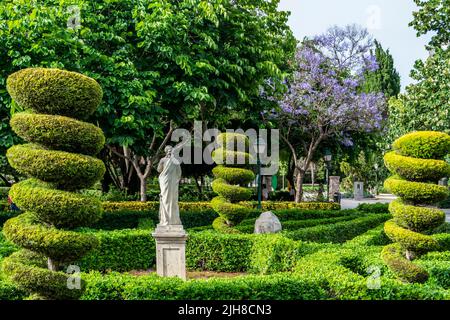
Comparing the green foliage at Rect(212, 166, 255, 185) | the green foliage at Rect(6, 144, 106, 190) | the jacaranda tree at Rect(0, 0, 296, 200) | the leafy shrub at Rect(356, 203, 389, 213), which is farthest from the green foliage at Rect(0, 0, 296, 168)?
the leafy shrub at Rect(356, 203, 389, 213)

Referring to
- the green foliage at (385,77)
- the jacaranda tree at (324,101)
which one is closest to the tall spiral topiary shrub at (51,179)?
the jacaranda tree at (324,101)

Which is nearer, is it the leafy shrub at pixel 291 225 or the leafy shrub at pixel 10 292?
the leafy shrub at pixel 10 292

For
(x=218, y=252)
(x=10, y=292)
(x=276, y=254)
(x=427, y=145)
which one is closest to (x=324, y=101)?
(x=218, y=252)

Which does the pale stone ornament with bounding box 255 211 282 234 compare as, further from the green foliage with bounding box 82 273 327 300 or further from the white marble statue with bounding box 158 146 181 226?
the green foliage with bounding box 82 273 327 300

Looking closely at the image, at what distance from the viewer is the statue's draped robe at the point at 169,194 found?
11047 millimetres

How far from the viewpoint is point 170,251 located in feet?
36.0

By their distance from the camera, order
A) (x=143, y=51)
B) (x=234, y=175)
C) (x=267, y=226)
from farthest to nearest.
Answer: (x=143, y=51) < (x=234, y=175) < (x=267, y=226)

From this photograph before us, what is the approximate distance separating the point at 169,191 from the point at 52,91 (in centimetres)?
450

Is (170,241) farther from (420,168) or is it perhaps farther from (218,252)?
(420,168)

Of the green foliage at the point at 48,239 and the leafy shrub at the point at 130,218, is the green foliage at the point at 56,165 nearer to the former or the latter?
the green foliage at the point at 48,239

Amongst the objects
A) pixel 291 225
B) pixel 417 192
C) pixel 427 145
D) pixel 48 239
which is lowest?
pixel 291 225

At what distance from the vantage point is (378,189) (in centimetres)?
4819

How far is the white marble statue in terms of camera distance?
435 inches

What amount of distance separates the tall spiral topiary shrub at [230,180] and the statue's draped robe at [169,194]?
4.11 m
